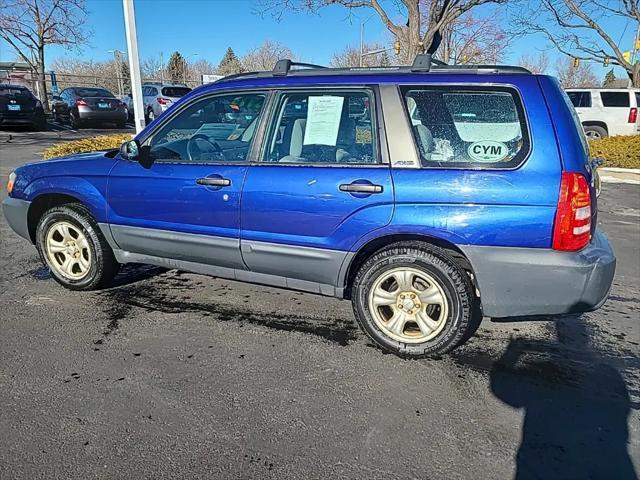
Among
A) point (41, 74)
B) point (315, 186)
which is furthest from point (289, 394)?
point (41, 74)

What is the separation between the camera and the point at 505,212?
2783mm

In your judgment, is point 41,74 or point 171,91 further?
point 41,74

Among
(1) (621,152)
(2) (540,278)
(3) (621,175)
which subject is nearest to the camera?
(2) (540,278)

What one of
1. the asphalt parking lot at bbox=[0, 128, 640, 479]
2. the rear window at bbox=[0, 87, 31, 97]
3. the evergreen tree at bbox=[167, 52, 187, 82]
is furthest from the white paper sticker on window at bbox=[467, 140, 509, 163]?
the evergreen tree at bbox=[167, 52, 187, 82]

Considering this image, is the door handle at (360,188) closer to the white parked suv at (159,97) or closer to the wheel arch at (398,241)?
the wheel arch at (398,241)

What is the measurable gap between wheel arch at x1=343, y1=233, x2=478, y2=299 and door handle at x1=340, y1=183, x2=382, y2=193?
30 cm

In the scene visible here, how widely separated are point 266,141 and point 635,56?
21.4 m

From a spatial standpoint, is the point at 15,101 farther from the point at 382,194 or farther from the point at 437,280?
the point at 437,280

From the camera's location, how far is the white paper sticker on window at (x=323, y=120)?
328cm

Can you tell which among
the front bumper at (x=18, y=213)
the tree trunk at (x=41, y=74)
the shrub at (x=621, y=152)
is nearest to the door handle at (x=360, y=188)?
the front bumper at (x=18, y=213)

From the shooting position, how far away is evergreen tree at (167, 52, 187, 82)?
56.4 meters

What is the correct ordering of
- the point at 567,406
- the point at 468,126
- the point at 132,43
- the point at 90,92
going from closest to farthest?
1. the point at 567,406
2. the point at 468,126
3. the point at 132,43
4. the point at 90,92

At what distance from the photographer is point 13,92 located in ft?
54.9

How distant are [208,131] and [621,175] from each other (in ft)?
34.6
